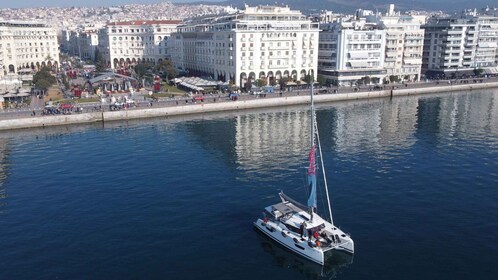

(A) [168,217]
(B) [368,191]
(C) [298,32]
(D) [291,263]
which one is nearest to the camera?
(D) [291,263]

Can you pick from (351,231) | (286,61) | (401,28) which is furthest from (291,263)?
(401,28)

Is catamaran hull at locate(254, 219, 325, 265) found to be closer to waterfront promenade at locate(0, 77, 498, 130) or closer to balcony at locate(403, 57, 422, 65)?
waterfront promenade at locate(0, 77, 498, 130)

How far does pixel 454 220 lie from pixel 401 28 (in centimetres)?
9898

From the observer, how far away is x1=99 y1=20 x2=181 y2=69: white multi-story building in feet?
533

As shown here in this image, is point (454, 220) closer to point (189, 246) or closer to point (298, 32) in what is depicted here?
point (189, 246)

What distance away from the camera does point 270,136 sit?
221ft

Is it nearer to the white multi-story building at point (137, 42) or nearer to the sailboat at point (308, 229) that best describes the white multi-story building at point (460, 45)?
the white multi-story building at point (137, 42)

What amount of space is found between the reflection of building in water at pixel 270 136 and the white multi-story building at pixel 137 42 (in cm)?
9013

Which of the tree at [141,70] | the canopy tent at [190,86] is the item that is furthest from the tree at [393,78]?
the tree at [141,70]

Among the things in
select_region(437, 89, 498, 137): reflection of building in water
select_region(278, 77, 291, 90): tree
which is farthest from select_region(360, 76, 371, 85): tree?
select_region(278, 77, 291, 90): tree

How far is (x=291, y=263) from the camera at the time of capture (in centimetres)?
3164

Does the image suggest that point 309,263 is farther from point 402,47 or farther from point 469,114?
point 402,47

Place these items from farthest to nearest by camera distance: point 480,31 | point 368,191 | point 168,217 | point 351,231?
1. point 480,31
2. point 368,191
3. point 168,217
4. point 351,231

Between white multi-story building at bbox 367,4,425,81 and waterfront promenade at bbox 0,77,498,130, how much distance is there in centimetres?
836
